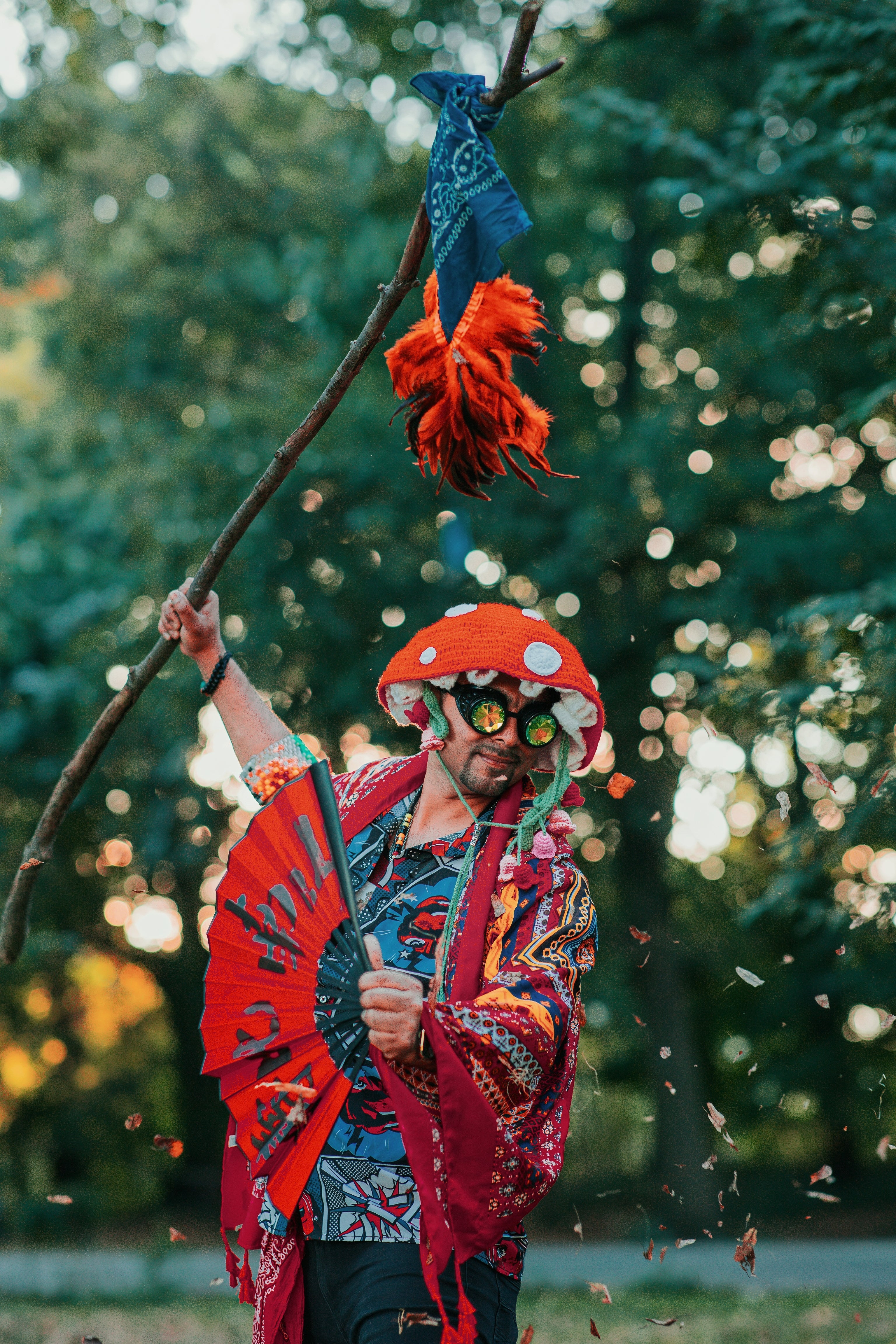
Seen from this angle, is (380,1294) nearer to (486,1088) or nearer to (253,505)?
(486,1088)

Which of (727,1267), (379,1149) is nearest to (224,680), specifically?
(379,1149)

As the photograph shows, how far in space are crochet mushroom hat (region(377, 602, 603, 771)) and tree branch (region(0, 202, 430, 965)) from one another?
433mm

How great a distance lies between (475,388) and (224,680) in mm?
943

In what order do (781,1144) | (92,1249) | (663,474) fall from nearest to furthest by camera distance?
1. (663,474)
2. (92,1249)
3. (781,1144)

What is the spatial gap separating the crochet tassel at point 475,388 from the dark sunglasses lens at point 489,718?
41 centimetres

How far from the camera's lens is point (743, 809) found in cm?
853

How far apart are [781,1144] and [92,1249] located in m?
9.41

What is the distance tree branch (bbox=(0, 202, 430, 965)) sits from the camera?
2367 mm

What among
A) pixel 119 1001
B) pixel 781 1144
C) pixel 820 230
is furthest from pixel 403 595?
pixel 781 1144

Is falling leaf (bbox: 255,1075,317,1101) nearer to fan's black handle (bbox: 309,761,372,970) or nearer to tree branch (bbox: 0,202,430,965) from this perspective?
fan's black handle (bbox: 309,761,372,970)

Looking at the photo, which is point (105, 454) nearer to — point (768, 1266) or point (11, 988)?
point (11, 988)

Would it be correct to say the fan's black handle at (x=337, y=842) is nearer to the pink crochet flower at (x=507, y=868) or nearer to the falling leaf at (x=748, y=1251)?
the pink crochet flower at (x=507, y=868)

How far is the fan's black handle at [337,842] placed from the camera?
7.08 feet

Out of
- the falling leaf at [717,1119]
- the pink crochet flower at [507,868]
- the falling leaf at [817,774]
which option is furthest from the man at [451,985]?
the falling leaf at [817,774]
